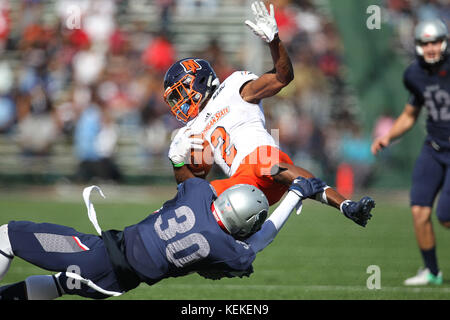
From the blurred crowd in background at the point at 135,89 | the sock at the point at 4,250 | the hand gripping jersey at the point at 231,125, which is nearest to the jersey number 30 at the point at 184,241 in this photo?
the sock at the point at 4,250

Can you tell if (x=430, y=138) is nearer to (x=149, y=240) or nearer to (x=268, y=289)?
(x=268, y=289)

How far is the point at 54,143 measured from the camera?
50.2ft

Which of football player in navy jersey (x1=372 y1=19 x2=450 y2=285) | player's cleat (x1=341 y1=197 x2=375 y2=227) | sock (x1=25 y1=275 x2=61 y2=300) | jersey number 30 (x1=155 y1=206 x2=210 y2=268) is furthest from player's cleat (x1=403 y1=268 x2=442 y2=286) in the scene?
sock (x1=25 y1=275 x2=61 y2=300)

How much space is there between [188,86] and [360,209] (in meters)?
1.63

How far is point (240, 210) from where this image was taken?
4.58 metres

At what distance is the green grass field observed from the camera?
642 cm

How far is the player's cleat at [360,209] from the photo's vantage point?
520cm

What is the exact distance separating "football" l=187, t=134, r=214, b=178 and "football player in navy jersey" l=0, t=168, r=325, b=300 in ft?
3.24

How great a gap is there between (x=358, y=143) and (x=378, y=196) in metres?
1.06

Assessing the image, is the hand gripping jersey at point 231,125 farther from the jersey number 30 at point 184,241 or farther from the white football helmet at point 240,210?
the jersey number 30 at point 184,241

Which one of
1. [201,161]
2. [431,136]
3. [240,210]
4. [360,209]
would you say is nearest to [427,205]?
[431,136]

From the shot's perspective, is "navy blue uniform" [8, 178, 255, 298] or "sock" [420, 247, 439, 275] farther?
"sock" [420, 247, 439, 275]

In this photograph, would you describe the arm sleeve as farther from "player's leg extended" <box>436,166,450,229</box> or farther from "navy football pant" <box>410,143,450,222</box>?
"navy football pant" <box>410,143,450,222</box>

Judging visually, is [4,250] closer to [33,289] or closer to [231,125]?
[33,289]
